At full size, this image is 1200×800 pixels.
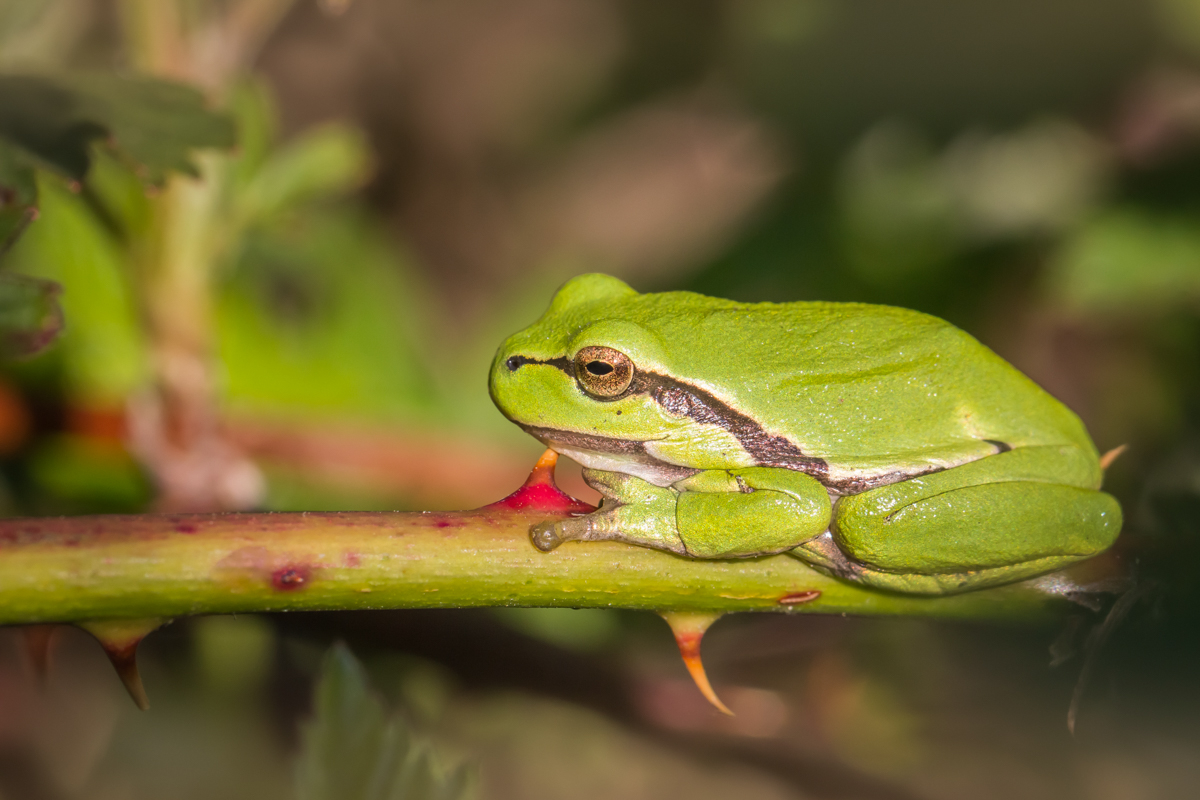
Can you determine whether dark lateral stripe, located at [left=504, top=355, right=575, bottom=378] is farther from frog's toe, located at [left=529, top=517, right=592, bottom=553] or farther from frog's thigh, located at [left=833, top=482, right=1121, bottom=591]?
frog's thigh, located at [left=833, top=482, right=1121, bottom=591]

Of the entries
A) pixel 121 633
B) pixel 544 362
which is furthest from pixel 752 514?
pixel 121 633

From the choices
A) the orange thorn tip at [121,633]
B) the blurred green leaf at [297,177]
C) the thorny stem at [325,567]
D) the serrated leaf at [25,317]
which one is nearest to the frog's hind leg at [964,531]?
the thorny stem at [325,567]

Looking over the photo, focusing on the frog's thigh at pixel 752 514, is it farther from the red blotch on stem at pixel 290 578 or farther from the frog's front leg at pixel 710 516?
the red blotch on stem at pixel 290 578

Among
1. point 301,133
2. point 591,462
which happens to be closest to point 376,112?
point 301,133

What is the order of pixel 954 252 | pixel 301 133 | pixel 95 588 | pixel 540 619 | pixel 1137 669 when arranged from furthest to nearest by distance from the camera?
pixel 301 133 → pixel 954 252 → pixel 540 619 → pixel 1137 669 → pixel 95 588

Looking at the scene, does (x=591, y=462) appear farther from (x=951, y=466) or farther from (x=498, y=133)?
(x=498, y=133)

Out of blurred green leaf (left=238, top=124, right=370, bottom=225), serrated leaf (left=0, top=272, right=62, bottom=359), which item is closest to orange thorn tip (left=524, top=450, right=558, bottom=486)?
serrated leaf (left=0, top=272, right=62, bottom=359)
